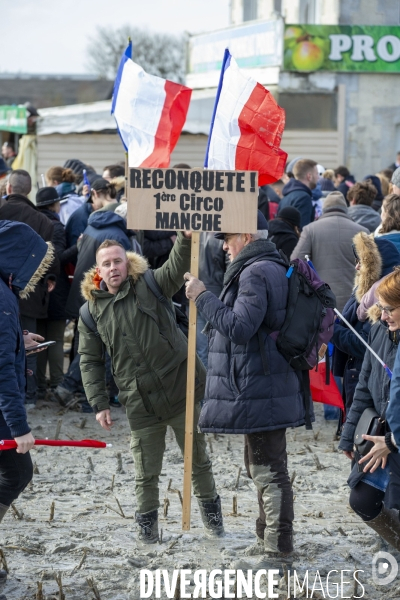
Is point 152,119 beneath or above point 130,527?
above

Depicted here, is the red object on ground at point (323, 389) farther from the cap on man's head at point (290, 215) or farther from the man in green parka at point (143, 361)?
the cap on man's head at point (290, 215)

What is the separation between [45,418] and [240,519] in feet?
11.1

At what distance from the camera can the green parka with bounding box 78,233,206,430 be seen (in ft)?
17.5

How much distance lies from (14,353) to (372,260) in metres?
2.39

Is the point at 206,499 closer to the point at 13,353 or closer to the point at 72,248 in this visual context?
the point at 13,353

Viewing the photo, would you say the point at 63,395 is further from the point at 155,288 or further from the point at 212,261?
the point at 155,288

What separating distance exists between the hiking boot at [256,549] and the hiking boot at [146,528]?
23.0 inches

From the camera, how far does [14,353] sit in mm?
4625

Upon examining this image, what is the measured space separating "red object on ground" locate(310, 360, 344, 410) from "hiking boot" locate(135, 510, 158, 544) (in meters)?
1.65

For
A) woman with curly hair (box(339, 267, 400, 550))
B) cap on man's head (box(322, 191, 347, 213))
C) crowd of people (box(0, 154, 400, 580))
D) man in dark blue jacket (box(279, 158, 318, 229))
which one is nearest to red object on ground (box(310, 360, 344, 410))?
crowd of people (box(0, 154, 400, 580))

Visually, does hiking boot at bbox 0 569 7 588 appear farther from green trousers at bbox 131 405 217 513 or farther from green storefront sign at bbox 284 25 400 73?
green storefront sign at bbox 284 25 400 73

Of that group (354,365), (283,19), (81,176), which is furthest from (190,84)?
(354,365)

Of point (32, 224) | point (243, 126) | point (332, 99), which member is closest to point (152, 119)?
point (243, 126)

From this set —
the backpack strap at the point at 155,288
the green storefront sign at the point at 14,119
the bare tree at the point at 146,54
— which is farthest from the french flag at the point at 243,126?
the bare tree at the point at 146,54
